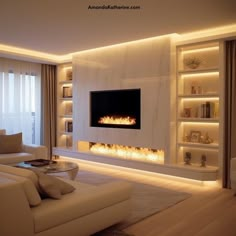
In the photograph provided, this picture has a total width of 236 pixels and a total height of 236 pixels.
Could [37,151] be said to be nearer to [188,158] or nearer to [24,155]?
[24,155]

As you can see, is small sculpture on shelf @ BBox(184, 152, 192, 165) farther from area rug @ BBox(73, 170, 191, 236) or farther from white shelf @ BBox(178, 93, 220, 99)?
white shelf @ BBox(178, 93, 220, 99)

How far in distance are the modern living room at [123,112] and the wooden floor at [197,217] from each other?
0.05 ft

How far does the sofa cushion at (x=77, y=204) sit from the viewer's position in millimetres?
2223

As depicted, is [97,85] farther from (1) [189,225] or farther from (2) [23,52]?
(1) [189,225]

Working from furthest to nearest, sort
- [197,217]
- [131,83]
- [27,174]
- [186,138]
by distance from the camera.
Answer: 1. [131,83]
2. [186,138]
3. [197,217]
4. [27,174]

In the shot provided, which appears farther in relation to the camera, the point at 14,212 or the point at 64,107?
the point at 64,107

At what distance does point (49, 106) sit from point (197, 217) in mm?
4854

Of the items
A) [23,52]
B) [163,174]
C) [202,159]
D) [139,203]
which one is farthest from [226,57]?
[23,52]

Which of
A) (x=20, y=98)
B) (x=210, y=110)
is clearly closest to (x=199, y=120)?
(x=210, y=110)

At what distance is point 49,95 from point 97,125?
1.68 meters

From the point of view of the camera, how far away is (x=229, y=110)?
4.51 metres

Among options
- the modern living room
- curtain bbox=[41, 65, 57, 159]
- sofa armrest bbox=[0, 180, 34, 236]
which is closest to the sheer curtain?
the modern living room

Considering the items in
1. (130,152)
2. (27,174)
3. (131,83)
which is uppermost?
(131,83)

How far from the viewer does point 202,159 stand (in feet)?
15.9
